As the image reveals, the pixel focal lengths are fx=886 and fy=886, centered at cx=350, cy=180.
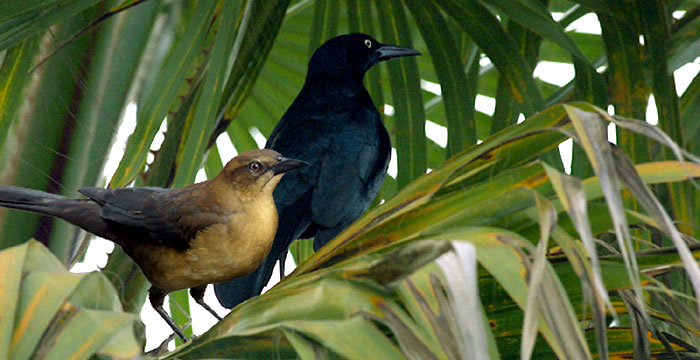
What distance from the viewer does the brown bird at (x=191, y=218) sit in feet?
3.04

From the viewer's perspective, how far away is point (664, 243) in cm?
107

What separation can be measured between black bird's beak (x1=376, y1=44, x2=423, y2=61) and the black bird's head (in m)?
0.02

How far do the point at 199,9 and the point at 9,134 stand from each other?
0.97 ft

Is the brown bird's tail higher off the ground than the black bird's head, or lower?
lower

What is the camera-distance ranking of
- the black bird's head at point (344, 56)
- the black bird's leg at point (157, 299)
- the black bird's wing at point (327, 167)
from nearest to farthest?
the black bird's leg at point (157, 299) < the black bird's wing at point (327, 167) < the black bird's head at point (344, 56)

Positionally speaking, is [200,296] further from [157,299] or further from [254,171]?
[254,171]

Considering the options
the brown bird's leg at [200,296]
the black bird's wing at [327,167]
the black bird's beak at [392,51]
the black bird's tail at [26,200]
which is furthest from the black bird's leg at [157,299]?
the black bird's beak at [392,51]

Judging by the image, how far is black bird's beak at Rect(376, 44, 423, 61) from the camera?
1.37 m

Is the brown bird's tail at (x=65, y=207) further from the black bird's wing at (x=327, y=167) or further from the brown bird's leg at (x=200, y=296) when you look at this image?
the black bird's wing at (x=327, y=167)

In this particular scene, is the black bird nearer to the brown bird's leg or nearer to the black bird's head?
the black bird's head

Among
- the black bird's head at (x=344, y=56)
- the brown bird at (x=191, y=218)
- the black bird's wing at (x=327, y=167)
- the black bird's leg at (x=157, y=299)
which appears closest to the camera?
the brown bird at (x=191, y=218)

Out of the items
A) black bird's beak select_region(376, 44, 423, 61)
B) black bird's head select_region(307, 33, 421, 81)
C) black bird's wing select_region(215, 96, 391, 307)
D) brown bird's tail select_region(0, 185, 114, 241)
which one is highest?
black bird's head select_region(307, 33, 421, 81)

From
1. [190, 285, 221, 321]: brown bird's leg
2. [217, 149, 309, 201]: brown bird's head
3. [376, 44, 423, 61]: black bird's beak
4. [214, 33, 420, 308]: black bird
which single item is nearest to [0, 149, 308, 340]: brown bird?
[217, 149, 309, 201]: brown bird's head

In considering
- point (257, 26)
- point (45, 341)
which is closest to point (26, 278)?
point (45, 341)
